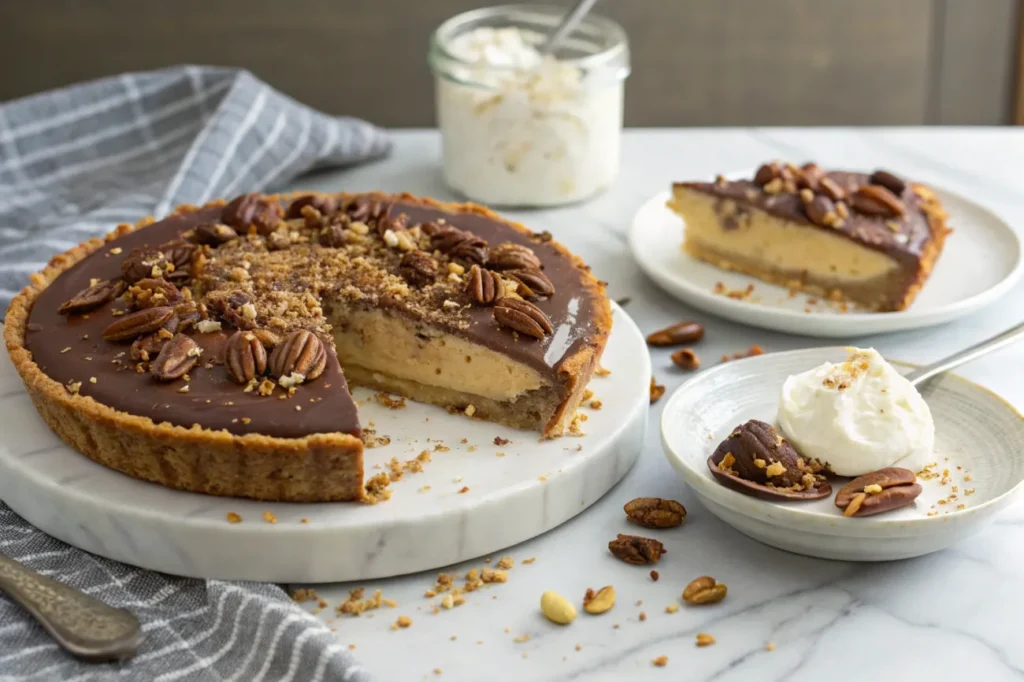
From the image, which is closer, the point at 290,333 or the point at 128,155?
the point at 290,333

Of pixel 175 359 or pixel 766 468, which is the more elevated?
pixel 175 359

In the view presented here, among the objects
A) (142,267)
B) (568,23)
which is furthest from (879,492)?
(568,23)

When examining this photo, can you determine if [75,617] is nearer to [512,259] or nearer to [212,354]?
[212,354]

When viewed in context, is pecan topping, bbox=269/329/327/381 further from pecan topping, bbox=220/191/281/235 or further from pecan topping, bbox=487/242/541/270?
pecan topping, bbox=220/191/281/235

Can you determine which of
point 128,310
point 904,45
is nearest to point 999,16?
point 904,45

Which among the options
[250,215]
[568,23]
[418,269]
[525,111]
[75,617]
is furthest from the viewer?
[568,23]

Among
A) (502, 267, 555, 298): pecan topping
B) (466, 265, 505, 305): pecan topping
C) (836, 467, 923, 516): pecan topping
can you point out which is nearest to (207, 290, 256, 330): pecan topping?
(466, 265, 505, 305): pecan topping
